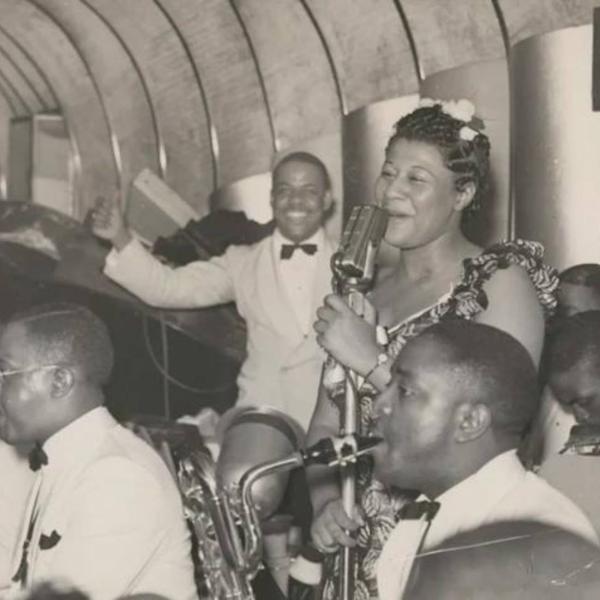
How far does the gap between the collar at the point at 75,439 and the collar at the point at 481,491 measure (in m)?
0.64

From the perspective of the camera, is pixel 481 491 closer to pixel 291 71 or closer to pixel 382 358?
pixel 382 358

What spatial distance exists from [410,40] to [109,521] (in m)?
1.78

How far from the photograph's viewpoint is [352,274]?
229 centimetres

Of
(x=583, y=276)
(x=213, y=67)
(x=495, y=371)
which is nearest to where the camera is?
(x=495, y=371)

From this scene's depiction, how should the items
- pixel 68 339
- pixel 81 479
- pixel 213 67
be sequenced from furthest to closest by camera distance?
pixel 213 67 < pixel 68 339 < pixel 81 479

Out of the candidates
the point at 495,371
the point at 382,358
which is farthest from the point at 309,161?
the point at 495,371

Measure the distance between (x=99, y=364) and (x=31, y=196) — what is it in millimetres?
1905

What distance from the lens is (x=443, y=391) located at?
6.44 feet

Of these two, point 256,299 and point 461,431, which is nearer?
point 461,431

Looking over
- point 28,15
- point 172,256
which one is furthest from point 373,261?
point 28,15

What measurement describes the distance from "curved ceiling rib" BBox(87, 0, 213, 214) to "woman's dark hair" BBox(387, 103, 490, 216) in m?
1.72

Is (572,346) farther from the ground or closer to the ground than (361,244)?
closer to the ground

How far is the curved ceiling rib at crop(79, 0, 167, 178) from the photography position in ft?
13.0

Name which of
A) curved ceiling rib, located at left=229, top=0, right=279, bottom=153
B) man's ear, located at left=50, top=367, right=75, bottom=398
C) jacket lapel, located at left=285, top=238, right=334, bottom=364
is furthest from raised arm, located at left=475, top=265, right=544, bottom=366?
curved ceiling rib, located at left=229, top=0, right=279, bottom=153
